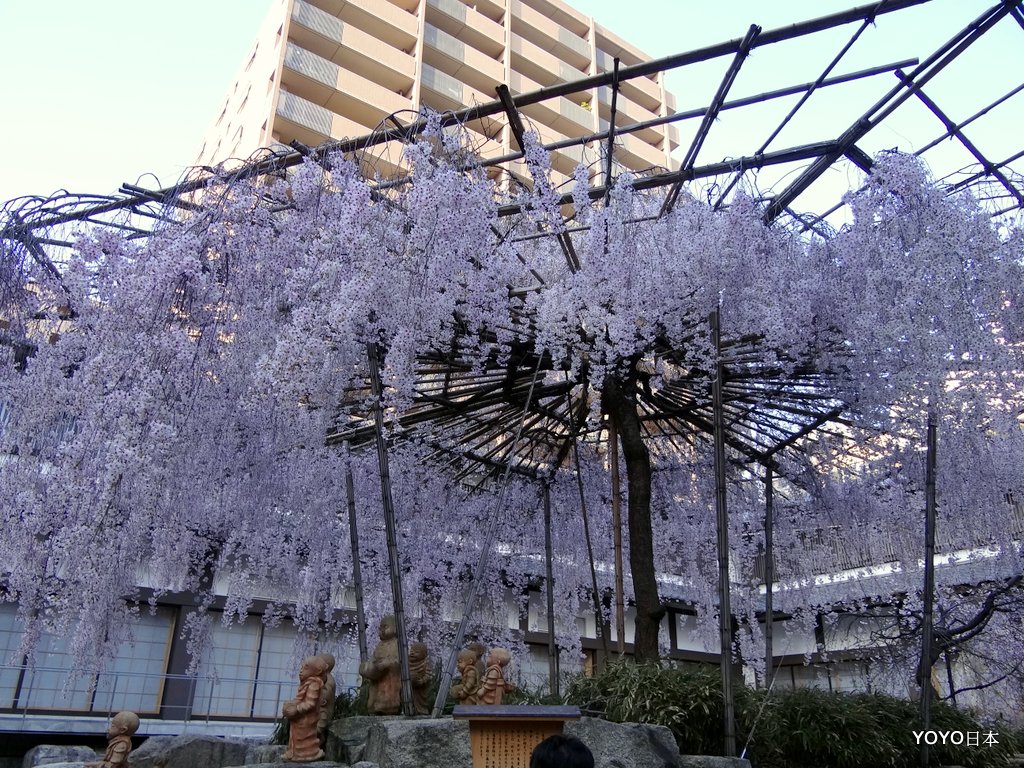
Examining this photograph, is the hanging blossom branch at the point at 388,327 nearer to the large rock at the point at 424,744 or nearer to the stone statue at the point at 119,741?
the stone statue at the point at 119,741

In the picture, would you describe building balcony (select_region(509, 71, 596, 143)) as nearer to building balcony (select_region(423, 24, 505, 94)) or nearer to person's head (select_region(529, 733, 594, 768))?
building balcony (select_region(423, 24, 505, 94))

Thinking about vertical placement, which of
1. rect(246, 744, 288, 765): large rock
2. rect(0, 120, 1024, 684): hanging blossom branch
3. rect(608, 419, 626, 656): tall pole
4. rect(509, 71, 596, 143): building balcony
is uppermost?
rect(509, 71, 596, 143): building balcony

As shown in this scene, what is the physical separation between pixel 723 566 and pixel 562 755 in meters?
3.81

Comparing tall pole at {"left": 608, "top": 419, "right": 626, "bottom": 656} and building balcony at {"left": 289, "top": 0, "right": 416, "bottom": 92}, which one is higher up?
building balcony at {"left": 289, "top": 0, "right": 416, "bottom": 92}

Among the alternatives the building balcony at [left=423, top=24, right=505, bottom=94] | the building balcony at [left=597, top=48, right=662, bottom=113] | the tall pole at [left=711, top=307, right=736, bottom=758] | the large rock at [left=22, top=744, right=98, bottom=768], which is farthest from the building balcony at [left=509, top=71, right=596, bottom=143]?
the large rock at [left=22, top=744, right=98, bottom=768]

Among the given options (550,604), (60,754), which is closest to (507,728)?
(550,604)

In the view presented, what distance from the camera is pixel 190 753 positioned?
679 centimetres

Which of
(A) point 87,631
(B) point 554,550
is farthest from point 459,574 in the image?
(A) point 87,631

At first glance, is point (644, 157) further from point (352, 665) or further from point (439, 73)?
point (352, 665)

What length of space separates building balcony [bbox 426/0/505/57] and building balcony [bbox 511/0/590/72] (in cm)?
121

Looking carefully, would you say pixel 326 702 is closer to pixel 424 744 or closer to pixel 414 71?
pixel 424 744

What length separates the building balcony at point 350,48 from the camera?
853 inches

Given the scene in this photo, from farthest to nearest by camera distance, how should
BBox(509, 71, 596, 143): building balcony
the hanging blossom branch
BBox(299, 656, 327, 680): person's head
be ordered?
BBox(509, 71, 596, 143): building balcony → the hanging blossom branch → BBox(299, 656, 327, 680): person's head

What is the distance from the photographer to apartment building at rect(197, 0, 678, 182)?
21.2 m
